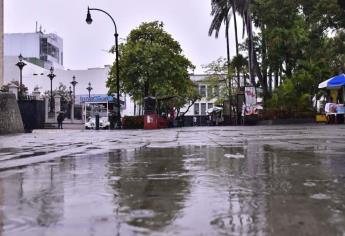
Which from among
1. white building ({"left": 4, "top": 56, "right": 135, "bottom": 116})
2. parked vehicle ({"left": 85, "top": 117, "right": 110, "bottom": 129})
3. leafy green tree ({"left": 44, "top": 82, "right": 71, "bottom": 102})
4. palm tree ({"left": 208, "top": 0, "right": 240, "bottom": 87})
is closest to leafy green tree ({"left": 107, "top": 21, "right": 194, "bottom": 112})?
parked vehicle ({"left": 85, "top": 117, "right": 110, "bottom": 129})

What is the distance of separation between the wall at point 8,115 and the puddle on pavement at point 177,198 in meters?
14.9

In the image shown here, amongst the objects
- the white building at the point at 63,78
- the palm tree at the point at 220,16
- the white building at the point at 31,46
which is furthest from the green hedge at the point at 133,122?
the white building at the point at 31,46

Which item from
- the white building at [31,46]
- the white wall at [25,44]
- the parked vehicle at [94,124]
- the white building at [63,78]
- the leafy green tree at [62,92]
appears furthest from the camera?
the white wall at [25,44]

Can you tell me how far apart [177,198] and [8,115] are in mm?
18680

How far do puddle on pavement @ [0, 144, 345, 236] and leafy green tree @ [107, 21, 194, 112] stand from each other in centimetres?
3736

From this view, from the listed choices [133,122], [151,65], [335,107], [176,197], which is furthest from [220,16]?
[176,197]

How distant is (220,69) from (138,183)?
181 feet

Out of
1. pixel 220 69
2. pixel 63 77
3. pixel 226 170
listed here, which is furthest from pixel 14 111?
pixel 63 77

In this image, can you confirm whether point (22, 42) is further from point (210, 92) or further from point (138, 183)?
point (138, 183)

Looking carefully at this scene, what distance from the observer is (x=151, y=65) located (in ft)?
145

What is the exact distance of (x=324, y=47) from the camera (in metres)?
31.8

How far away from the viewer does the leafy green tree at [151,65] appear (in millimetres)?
44438

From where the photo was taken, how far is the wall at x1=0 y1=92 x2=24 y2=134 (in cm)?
2133

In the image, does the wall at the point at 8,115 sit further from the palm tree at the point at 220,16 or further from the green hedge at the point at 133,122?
the palm tree at the point at 220,16
